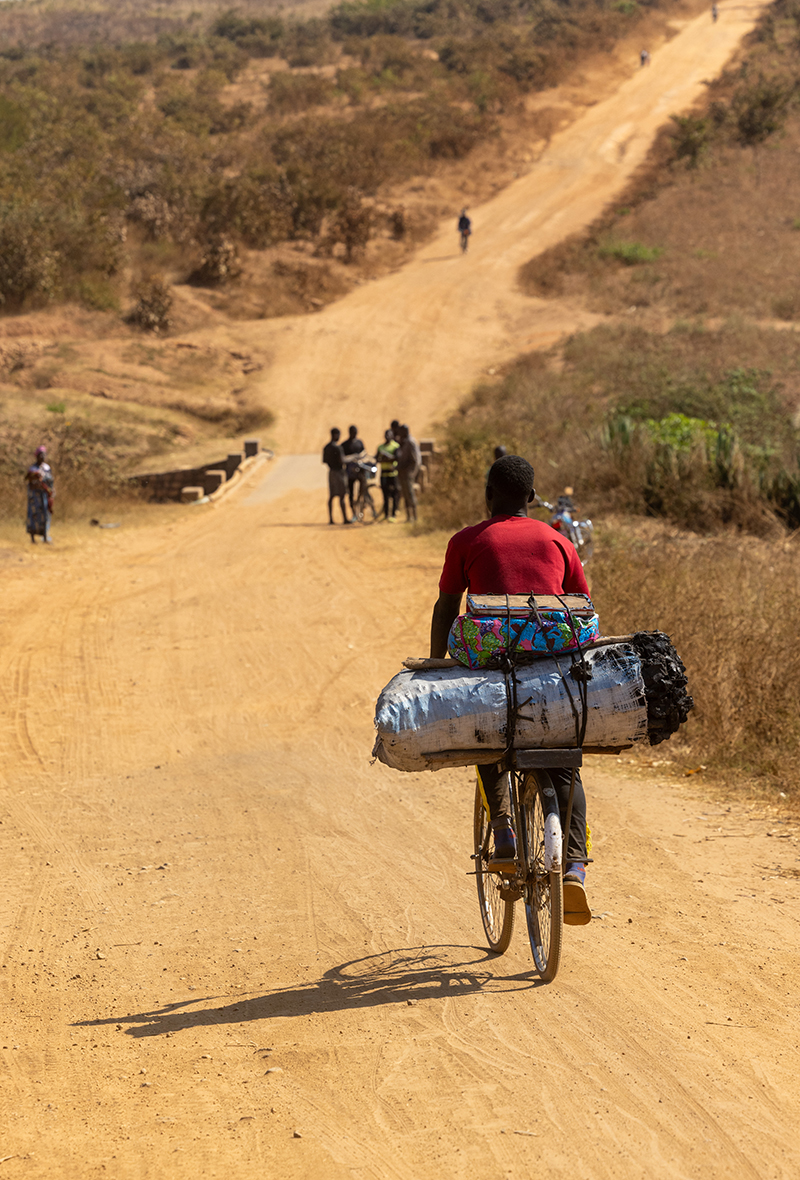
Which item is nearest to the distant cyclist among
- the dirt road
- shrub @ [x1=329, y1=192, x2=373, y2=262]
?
shrub @ [x1=329, y1=192, x2=373, y2=262]

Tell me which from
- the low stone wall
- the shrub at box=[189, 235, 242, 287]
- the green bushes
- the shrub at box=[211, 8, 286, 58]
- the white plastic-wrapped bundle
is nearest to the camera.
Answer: the white plastic-wrapped bundle

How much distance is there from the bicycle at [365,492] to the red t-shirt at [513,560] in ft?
46.3

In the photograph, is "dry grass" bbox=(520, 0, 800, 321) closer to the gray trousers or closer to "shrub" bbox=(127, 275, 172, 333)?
"shrub" bbox=(127, 275, 172, 333)

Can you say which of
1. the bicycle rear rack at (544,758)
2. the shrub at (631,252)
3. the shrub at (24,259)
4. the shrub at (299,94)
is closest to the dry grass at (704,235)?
the shrub at (631,252)

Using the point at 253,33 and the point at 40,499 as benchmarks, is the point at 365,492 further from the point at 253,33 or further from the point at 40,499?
the point at 253,33

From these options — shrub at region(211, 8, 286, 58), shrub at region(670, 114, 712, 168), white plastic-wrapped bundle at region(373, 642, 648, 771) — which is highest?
shrub at region(211, 8, 286, 58)

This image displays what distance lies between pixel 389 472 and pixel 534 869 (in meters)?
14.3

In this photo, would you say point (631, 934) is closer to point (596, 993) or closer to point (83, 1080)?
point (596, 993)

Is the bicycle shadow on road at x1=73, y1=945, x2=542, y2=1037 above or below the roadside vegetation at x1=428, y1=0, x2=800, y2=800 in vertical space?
below

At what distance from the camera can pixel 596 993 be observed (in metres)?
4.54

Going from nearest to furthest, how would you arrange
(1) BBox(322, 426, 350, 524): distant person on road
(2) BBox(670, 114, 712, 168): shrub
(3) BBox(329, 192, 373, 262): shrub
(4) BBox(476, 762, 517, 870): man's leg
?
(4) BBox(476, 762, 517, 870): man's leg → (1) BBox(322, 426, 350, 524): distant person on road → (3) BBox(329, 192, 373, 262): shrub → (2) BBox(670, 114, 712, 168): shrub

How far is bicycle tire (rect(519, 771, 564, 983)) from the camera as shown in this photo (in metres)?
4.20

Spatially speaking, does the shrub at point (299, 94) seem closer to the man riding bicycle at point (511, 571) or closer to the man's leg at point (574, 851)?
the man riding bicycle at point (511, 571)

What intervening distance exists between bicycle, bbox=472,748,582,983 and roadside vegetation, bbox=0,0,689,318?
29253 mm
